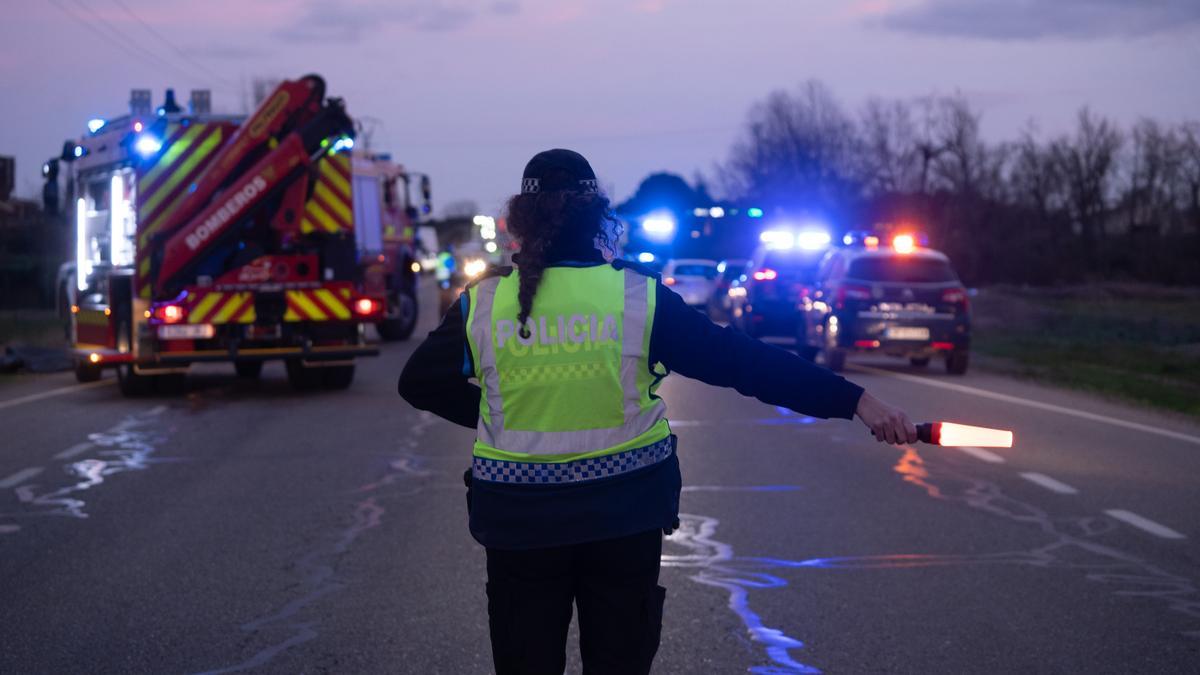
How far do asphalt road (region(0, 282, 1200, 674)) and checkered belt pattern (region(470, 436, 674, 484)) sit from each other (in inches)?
90.6

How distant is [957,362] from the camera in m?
22.0

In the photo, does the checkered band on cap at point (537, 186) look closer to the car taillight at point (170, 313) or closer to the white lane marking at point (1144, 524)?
the white lane marking at point (1144, 524)

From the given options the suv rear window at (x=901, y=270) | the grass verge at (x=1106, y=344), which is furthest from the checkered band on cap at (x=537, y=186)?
the suv rear window at (x=901, y=270)

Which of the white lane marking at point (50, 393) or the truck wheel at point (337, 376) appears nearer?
the white lane marking at point (50, 393)

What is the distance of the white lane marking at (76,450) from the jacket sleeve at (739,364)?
9.58 metres

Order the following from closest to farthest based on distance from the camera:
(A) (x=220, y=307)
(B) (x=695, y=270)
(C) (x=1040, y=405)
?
(A) (x=220, y=307), (C) (x=1040, y=405), (B) (x=695, y=270)

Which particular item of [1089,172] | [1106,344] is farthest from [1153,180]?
[1106,344]

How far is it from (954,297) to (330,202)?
858 centimetres

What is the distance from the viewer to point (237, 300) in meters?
17.2

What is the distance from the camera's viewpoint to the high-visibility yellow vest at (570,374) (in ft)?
12.3

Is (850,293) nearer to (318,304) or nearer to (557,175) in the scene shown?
(318,304)

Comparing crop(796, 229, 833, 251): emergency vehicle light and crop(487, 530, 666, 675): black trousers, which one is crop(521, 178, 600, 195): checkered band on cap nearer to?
crop(487, 530, 666, 675): black trousers

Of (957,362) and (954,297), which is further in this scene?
(957,362)

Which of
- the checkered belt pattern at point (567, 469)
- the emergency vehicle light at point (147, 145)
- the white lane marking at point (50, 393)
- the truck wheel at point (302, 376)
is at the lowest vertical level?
the white lane marking at point (50, 393)
